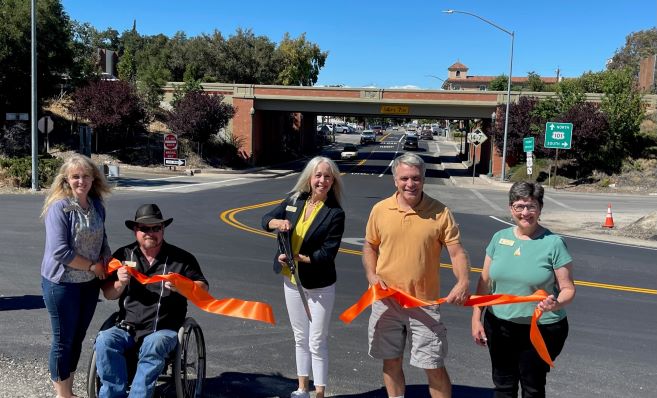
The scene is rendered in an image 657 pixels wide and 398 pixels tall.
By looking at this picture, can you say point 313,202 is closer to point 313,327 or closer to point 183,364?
point 313,327

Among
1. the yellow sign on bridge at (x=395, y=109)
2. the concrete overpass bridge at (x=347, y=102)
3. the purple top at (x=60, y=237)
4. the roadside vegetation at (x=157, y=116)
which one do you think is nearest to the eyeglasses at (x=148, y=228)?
the purple top at (x=60, y=237)

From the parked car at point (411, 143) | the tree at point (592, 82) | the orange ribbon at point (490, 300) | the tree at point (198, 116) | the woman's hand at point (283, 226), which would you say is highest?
the tree at point (592, 82)

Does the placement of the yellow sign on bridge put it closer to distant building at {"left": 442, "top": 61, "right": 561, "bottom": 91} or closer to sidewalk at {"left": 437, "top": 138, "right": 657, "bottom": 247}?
sidewalk at {"left": 437, "top": 138, "right": 657, "bottom": 247}

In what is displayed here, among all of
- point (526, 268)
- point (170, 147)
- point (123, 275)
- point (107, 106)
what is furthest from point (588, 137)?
point (123, 275)

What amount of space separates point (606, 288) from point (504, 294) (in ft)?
21.4

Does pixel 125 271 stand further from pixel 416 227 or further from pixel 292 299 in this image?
pixel 416 227

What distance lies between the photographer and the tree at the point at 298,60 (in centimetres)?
6806

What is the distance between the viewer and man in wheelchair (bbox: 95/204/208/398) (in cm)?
383

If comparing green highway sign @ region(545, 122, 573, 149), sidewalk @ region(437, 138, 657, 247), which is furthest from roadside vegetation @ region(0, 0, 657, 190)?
sidewalk @ region(437, 138, 657, 247)

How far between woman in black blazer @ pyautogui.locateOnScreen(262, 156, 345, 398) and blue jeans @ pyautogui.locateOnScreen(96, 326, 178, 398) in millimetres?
986

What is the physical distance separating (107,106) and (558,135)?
2615 cm

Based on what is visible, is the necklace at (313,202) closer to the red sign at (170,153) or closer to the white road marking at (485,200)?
the white road marking at (485,200)

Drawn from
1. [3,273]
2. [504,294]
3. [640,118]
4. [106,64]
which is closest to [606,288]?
[504,294]

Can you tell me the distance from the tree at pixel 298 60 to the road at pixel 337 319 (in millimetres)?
53365
